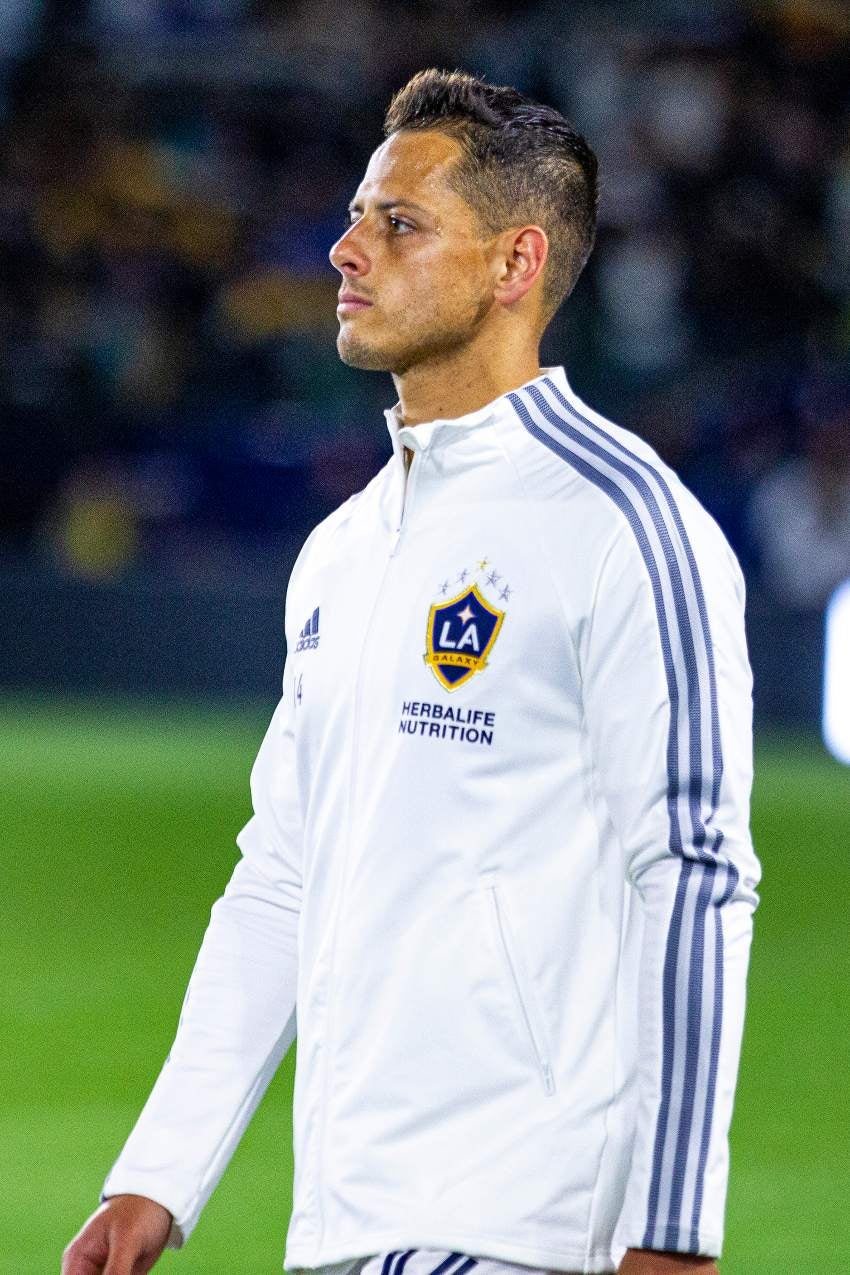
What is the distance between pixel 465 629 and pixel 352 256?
0.57 metres

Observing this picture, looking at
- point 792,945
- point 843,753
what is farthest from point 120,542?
point 792,945

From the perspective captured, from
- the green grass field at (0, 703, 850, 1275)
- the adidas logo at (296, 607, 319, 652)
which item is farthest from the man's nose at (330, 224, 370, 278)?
the green grass field at (0, 703, 850, 1275)

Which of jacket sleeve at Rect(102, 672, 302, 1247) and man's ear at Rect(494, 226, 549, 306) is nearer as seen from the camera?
jacket sleeve at Rect(102, 672, 302, 1247)

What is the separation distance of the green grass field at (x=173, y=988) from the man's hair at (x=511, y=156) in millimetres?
2818

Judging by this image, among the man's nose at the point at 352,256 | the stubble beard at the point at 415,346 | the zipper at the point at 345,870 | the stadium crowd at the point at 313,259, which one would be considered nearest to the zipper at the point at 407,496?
the zipper at the point at 345,870

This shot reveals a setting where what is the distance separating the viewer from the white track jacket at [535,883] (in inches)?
88.0

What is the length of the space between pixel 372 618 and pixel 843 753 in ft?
35.7

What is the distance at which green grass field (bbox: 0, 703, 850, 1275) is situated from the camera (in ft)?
17.2

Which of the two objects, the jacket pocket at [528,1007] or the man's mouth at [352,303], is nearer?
the jacket pocket at [528,1007]

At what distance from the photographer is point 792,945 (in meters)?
8.25

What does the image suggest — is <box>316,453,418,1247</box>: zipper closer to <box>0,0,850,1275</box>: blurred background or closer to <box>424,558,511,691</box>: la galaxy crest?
<box>424,558,511,691</box>: la galaxy crest

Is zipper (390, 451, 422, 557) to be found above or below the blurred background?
below

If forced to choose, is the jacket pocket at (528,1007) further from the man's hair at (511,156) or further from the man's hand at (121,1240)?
the man's hair at (511,156)

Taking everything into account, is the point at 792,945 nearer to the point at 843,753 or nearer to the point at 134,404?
the point at 843,753
